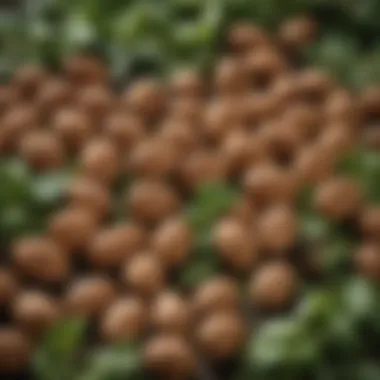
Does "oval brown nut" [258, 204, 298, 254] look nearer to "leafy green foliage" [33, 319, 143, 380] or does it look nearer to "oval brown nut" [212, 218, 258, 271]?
"oval brown nut" [212, 218, 258, 271]

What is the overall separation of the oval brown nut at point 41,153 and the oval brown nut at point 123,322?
0.20 m

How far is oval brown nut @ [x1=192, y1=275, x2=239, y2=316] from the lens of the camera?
2.72 feet

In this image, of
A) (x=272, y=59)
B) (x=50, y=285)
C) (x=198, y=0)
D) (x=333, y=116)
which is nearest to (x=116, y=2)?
(x=198, y=0)

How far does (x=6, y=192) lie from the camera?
3.03 ft

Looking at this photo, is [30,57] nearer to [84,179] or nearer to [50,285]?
[84,179]

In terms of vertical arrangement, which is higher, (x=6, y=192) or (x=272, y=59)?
(x=272, y=59)

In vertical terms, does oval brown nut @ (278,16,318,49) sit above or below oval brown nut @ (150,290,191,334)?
above

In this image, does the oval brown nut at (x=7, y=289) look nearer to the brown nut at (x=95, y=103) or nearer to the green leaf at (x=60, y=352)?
the green leaf at (x=60, y=352)

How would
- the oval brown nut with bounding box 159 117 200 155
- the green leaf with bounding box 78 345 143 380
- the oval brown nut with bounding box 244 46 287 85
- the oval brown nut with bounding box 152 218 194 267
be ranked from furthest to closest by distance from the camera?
1. the oval brown nut with bounding box 244 46 287 85
2. the oval brown nut with bounding box 159 117 200 155
3. the oval brown nut with bounding box 152 218 194 267
4. the green leaf with bounding box 78 345 143 380

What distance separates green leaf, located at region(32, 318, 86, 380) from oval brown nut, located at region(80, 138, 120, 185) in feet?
0.60

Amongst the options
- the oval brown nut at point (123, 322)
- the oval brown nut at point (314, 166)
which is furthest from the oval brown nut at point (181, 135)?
the oval brown nut at point (123, 322)

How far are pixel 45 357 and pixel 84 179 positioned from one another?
204mm

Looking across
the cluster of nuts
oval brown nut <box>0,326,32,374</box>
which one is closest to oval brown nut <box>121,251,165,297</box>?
the cluster of nuts

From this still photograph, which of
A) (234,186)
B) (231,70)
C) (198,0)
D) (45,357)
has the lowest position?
(45,357)
